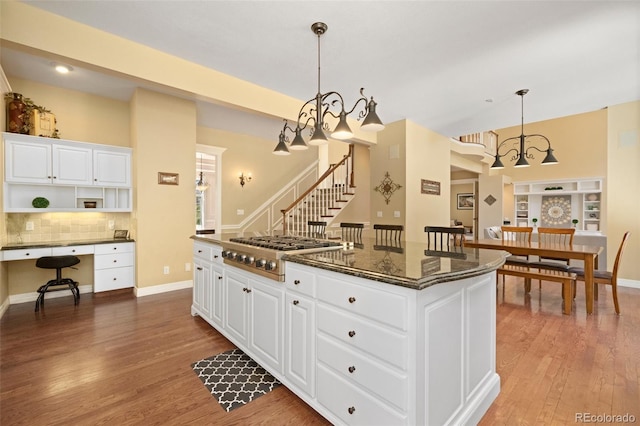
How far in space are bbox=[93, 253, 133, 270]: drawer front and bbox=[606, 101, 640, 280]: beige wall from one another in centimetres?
795

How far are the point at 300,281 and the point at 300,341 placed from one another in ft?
1.24

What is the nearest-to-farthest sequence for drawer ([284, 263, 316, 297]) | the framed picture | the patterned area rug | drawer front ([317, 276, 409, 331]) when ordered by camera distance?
drawer front ([317, 276, 409, 331]) < drawer ([284, 263, 316, 297]) < the patterned area rug < the framed picture

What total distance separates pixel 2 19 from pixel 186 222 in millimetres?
2847

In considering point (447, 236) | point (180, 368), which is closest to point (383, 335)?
point (180, 368)

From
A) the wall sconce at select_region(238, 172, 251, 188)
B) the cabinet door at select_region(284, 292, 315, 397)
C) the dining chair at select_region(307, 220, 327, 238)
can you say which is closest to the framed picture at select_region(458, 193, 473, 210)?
the wall sconce at select_region(238, 172, 251, 188)

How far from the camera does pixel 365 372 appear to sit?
1.42m

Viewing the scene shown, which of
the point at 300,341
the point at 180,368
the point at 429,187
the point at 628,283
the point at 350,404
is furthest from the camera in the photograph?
the point at 429,187

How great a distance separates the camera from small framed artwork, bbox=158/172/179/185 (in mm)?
4281

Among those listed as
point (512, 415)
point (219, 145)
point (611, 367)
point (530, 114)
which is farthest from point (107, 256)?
point (530, 114)

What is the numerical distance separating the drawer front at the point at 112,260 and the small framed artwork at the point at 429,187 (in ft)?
17.2

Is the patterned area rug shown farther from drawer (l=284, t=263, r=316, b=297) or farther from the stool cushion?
the stool cushion

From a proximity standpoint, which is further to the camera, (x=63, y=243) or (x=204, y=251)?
(x=63, y=243)

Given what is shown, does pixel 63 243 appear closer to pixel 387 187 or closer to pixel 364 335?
pixel 364 335

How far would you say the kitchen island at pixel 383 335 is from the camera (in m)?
1.28
